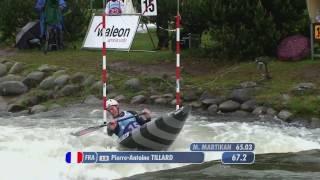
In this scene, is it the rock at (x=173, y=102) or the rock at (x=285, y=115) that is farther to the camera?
the rock at (x=173, y=102)

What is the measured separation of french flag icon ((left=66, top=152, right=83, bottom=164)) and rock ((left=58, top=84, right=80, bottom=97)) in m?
7.00

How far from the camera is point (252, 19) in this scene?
17.0 m

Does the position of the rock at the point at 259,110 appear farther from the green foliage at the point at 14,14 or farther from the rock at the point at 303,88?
the green foliage at the point at 14,14

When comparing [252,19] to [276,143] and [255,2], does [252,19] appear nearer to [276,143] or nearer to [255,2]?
[255,2]

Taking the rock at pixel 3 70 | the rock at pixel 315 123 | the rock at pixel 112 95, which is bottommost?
the rock at pixel 3 70

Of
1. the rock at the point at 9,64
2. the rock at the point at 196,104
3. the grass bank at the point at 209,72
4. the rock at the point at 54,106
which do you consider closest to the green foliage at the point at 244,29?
the grass bank at the point at 209,72

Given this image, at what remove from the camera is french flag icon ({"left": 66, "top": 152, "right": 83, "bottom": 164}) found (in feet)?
29.1

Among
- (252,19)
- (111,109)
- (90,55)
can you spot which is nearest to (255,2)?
(252,19)

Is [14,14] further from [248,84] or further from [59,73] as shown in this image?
[248,84]

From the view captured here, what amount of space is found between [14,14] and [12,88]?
19.8 feet

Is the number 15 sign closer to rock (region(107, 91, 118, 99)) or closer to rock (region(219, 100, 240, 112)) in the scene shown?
rock (region(107, 91, 118, 99))

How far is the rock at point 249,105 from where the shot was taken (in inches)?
558

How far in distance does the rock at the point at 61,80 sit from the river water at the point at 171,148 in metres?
1.81
